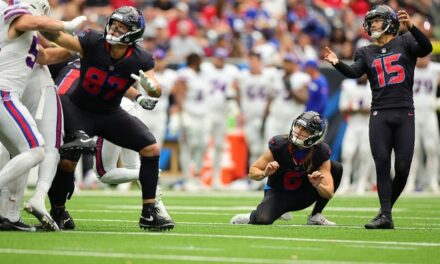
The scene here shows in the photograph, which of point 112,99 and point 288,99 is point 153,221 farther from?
point 288,99

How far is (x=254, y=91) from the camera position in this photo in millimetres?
16484

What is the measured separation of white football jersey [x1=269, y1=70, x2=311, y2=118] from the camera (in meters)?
15.7

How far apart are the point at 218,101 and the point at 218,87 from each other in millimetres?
214

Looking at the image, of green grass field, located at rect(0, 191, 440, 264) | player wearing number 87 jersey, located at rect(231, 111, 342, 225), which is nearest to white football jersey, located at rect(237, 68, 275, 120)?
green grass field, located at rect(0, 191, 440, 264)

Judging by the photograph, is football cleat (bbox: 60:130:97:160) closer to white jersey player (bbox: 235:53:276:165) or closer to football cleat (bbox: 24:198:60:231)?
football cleat (bbox: 24:198:60:231)

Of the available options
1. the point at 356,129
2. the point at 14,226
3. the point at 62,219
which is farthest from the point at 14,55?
the point at 356,129

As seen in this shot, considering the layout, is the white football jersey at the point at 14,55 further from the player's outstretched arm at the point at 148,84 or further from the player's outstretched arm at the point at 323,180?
the player's outstretched arm at the point at 323,180

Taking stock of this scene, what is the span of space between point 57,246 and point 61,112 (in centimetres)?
149

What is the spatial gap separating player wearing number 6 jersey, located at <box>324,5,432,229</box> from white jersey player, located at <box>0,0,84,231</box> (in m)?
2.48

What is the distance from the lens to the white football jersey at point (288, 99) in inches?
618

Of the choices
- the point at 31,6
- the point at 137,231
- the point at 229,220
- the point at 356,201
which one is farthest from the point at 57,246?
the point at 356,201

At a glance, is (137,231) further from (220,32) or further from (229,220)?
(220,32)

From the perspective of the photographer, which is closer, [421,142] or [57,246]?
[57,246]

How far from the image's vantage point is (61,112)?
8094 millimetres
